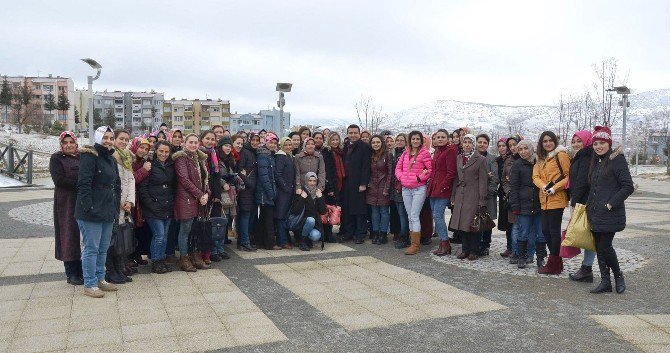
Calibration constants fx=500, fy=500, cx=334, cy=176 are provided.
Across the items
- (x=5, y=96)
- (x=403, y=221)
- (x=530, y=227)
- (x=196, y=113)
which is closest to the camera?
(x=530, y=227)

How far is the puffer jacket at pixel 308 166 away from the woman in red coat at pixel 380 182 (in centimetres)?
86

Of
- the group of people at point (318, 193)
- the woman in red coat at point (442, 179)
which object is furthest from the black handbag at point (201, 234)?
the woman in red coat at point (442, 179)

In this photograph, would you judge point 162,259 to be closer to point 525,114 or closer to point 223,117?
point 223,117

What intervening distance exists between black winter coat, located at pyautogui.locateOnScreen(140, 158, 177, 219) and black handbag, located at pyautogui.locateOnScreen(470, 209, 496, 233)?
4114 mm

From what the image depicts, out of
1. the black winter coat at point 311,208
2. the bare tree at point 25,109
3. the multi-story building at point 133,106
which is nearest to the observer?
the black winter coat at point 311,208

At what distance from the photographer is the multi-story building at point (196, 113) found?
339 ft

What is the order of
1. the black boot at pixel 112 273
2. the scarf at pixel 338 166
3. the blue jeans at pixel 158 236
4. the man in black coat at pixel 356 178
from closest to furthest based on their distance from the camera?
the black boot at pixel 112 273
the blue jeans at pixel 158 236
the man in black coat at pixel 356 178
the scarf at pixel 338 166

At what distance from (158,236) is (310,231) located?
244cm

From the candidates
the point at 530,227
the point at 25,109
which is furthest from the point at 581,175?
the point at 25,109

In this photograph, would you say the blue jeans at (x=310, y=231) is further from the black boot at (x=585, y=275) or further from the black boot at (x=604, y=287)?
the black boot at (x=604, y=287)

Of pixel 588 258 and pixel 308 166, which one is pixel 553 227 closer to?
pixel 588 258

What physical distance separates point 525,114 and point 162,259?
17640 cm

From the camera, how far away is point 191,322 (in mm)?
4504

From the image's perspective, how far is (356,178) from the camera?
8414 millimetres
